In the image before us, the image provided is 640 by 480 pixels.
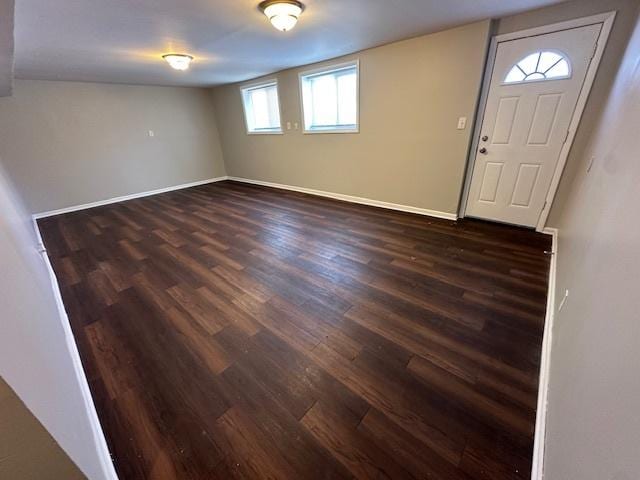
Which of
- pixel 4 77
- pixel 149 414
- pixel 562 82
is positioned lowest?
pixel 149 414

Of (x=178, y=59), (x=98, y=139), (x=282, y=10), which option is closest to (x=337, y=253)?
(x=282, y=10)

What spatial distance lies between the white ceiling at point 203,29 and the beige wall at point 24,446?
2.68 meters

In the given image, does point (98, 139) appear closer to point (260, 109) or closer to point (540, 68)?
point (260, 109)

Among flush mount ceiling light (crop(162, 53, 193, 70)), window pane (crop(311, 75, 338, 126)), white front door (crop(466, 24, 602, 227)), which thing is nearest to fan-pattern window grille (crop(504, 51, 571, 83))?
white front door (crop(466, 24, 602, 227))

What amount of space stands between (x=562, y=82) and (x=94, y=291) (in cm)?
492

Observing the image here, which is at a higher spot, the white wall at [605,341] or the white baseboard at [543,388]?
the white wall at [605,341]

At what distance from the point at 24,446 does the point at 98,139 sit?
6.21 meters

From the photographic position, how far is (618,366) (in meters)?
0.63

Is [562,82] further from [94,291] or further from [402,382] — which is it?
[94,291]

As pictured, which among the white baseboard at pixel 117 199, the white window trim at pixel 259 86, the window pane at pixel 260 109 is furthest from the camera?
the window pane at pixel 260 109

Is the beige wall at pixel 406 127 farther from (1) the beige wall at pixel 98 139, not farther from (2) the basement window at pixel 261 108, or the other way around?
(1) the beige wall at pixel 98 139

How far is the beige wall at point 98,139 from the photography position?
4191 mm

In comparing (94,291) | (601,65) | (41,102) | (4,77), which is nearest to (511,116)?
(601,65)

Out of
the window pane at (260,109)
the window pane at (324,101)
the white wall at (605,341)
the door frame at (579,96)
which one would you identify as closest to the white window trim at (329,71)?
the window pane at (324,101)
